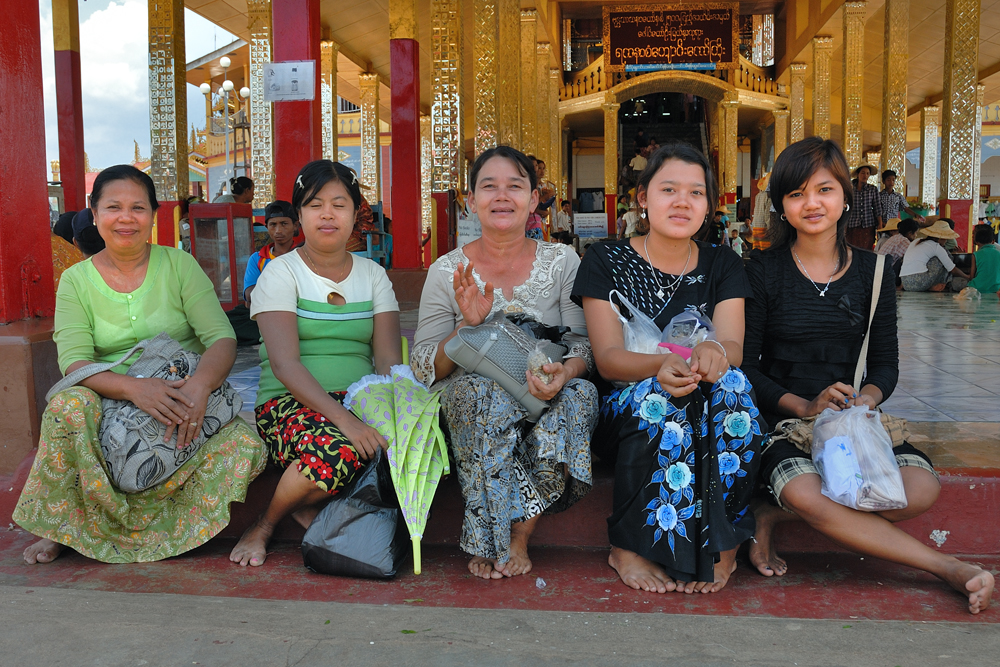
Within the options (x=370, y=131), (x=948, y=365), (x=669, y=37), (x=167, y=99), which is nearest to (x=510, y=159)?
(x=948, y=365)

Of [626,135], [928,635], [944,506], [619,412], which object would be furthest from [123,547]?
[626,135]

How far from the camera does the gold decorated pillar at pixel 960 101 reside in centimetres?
1065

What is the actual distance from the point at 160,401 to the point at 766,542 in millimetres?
1784

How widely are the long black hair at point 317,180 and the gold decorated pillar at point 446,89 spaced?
632cm

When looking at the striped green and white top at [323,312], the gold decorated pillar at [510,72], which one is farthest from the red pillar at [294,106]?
the gold decorated pillar at [510,72]

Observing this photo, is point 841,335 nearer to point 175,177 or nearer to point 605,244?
point 605,244

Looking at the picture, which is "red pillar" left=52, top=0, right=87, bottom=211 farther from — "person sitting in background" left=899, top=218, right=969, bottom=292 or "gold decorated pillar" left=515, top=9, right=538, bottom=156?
"person sitting in background" left=899, top=218, right=969, bottom=292

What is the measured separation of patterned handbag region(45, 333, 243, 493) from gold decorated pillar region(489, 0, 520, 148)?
815 cm

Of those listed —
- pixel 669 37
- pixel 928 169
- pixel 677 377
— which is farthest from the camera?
pixel 669 37

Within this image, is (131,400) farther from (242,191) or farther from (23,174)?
(242,191)

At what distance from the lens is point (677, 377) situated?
2.12 meters

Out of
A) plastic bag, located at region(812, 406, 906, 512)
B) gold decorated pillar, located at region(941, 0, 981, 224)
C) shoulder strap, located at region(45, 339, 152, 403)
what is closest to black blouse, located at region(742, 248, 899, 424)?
plastic bag, located at region(812, 406, 906, 512)

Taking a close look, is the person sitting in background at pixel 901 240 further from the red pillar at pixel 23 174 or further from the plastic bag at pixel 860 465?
the red pillar at pixel 23 174

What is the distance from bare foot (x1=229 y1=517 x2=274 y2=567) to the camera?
244 cm
